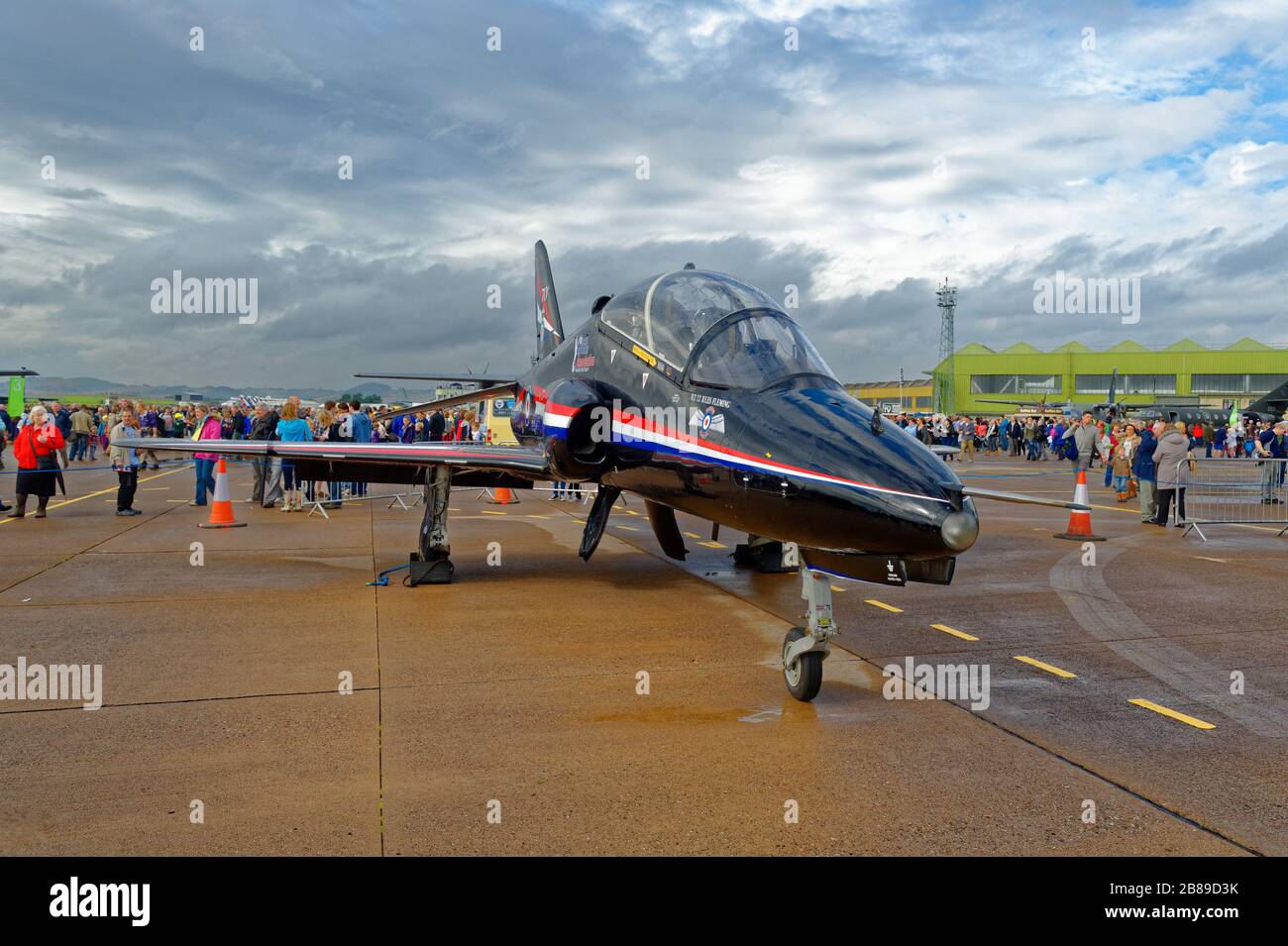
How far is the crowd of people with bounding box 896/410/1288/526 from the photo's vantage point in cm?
1564

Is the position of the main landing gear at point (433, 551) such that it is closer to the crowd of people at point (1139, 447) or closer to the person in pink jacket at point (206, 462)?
the crowd of people at point (1139, 447)

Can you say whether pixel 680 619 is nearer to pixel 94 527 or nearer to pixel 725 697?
pixel 725 697

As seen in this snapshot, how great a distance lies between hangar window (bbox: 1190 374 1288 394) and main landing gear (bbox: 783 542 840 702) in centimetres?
9346

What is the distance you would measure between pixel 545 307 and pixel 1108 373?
85957 mm

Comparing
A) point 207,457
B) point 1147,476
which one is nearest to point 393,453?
point 207,457

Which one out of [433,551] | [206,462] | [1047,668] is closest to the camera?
[1047,668]

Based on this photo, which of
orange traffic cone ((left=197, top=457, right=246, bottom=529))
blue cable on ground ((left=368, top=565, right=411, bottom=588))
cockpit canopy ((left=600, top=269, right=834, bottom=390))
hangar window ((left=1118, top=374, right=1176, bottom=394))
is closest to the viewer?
cockpit canopy ((left=600, top=269, right=834, bottom=390))

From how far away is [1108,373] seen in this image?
8956 cm

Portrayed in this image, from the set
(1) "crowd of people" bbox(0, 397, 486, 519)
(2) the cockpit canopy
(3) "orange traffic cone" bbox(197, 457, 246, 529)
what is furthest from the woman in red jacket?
(2) the cockpit canopy

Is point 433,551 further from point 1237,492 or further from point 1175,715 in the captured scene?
point 1237,492

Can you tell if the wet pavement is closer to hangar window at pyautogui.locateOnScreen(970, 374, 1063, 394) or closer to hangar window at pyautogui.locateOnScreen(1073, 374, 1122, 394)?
hangar window at pyautogui.locateOnScreen(970, 374, 1063, 394)

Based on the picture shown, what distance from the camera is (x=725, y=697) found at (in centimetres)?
636

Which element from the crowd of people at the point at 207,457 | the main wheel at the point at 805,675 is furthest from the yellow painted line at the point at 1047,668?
the crowd of people at the point at 207,457
